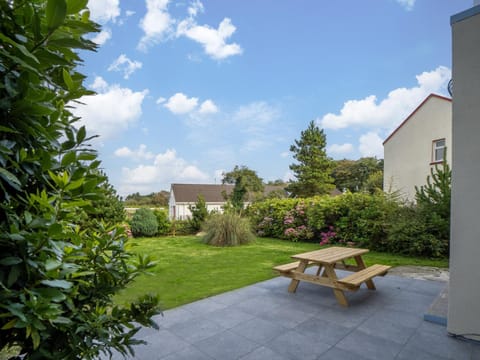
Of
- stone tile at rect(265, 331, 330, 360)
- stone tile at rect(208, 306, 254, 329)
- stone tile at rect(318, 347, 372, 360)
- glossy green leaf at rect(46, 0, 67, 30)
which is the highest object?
glossy green leaf at rect(46, 0, 67, 30)

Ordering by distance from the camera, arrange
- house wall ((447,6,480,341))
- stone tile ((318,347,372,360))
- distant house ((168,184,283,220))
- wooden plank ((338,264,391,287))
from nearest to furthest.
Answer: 1. stone tile ((318,347,372,360))
2. house wall ((447,6,480,341))
3. wooden plank ((338,264,391,287))
4. distant house ((168,184,283,220))

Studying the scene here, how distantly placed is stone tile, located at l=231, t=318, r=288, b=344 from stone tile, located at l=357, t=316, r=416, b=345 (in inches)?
35.4

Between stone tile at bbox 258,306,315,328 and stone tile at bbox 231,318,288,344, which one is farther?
stone tile at bbox 258,306,315,328

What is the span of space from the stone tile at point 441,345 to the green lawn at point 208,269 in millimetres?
2474

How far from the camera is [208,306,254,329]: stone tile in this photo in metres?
3.00

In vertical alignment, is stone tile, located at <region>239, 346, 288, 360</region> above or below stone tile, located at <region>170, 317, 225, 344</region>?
above

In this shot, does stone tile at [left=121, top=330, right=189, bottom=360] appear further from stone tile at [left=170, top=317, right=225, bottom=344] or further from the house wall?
the house wall

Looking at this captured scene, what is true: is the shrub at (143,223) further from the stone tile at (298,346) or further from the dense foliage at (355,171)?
the dense foliage at (355,171)

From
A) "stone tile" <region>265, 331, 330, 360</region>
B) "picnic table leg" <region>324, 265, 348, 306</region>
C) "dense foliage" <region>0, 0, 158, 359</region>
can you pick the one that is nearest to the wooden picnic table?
"picnic table leg" <region>324, 265, 348, 306</region>

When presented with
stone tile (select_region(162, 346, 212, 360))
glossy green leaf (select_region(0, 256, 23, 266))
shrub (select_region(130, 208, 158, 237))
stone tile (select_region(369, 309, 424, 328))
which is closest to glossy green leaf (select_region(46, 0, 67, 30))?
glossy green leaf (select_region(0, 256, 23, 266))

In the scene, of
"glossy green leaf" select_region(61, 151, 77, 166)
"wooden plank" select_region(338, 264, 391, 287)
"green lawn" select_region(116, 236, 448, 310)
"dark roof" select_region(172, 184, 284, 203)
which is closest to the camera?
"glossy green leaf" select_region(61, 151, 77, 166)

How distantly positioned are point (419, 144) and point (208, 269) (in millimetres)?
12149

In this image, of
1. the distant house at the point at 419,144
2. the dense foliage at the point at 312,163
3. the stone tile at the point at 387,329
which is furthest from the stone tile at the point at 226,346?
the dense foliage at the point at 312,163

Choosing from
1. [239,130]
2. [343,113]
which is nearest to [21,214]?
[239,130]
